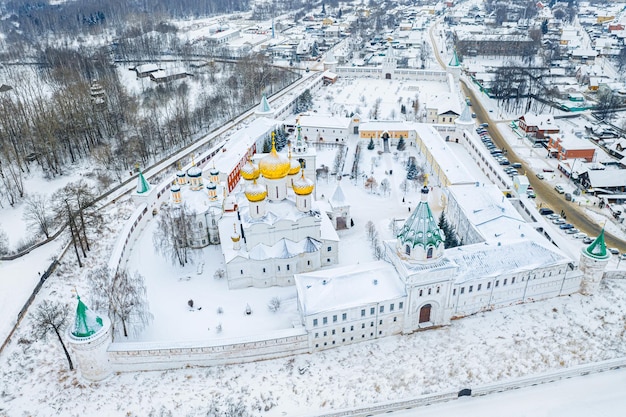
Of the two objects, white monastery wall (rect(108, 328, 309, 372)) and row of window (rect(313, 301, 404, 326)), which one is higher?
row of window (rect(313, 301, 404, 326))

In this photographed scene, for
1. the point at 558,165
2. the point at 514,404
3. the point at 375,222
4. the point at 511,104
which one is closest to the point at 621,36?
the point at 511,104

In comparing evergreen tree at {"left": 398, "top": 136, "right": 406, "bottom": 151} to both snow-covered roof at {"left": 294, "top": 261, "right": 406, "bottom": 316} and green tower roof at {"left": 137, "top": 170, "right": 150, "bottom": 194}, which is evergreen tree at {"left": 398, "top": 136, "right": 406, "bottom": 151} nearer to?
snow-covered roof at {"left": 294, "top": 261, "right": 406, "bottom": 316}

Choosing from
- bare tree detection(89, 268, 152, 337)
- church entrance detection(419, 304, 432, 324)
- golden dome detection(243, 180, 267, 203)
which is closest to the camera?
bare tree detection(89, 268, 152, 337)

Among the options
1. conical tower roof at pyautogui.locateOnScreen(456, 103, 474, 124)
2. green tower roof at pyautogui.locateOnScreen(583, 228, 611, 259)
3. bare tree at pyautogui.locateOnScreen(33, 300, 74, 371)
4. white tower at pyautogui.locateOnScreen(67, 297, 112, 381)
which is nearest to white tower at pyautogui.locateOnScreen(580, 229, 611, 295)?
green tower roof at pyautogui.locateOnScreen(583, 228, 611, 259)

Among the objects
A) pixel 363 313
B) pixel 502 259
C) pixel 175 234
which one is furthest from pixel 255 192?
pixel 502 259

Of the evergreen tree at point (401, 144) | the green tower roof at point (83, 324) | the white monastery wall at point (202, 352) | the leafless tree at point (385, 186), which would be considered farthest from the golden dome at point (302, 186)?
the evergreen tree at point (401, 144)

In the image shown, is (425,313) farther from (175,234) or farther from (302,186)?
(175,234)
